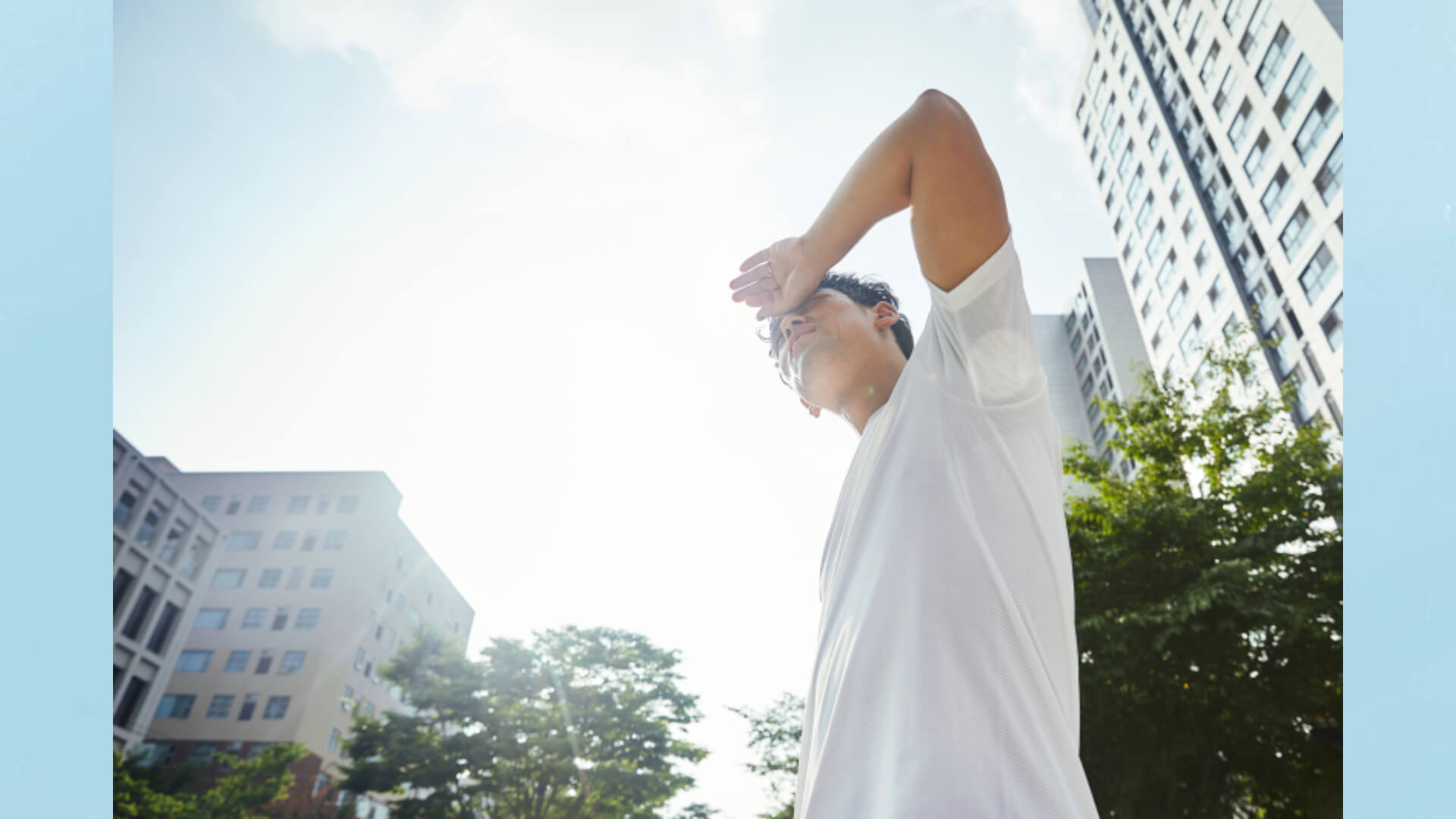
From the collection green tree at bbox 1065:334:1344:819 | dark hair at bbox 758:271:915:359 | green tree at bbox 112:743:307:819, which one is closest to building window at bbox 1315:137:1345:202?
green tree at bbox 1065:334:1344:819

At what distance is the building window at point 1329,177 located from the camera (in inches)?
1064

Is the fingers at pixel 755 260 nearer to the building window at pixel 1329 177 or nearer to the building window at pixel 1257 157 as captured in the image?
the building window at pixel 1329 177

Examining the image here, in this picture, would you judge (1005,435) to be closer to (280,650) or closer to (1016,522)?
(1016,522)

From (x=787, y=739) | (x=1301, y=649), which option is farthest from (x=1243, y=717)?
(x=787, y=739)

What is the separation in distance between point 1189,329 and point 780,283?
43.8 meters

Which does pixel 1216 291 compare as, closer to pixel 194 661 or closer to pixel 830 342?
pixel 830 342

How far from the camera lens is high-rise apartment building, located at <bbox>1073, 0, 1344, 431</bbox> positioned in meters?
28.4

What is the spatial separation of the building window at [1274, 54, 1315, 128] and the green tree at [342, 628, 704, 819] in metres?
30.5

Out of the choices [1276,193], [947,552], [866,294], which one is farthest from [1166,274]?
[947,552]

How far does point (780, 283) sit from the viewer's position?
142cm

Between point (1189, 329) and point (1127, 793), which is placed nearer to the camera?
point (1127, 793)

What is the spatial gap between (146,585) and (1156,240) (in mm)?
52788

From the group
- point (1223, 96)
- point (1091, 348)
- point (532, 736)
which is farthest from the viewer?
point (1091, 348)

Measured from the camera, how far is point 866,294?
1.67m
